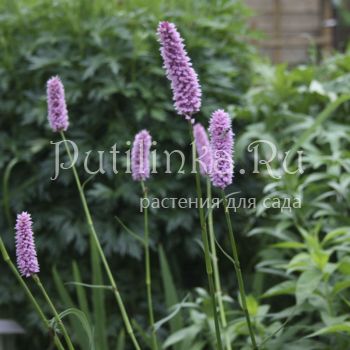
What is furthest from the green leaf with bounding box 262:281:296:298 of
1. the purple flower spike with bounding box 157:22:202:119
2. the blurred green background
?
the purple flower spike with bounding box 157:22:202:119

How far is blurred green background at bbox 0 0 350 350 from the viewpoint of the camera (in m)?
3.25

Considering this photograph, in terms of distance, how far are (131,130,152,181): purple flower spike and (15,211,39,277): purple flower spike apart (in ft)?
1.71

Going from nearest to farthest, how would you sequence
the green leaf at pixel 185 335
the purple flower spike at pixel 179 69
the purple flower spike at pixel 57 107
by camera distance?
the purple flower spike at pixel 179 69, the purple flower spike at pixel 57 107, the green leaf at pixel 185 335

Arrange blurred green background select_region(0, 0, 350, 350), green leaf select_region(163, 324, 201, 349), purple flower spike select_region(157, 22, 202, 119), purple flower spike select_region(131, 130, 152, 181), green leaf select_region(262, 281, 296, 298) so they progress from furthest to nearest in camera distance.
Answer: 1. blurred green background select_region(0, 0, 350, 350)
2. green leaf select_region(163, 324, 201, 349)
3. green leaf select_region(262, 281, 296, 298)
4. purple flower spike select_region(131, 130, 152, 181)
5. purple flower spike select_region(157, 22, 202, 119)

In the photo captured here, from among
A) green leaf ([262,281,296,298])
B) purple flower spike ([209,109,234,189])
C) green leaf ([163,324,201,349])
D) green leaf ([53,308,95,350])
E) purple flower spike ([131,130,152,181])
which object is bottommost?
green leaf ([163,324,201,349])

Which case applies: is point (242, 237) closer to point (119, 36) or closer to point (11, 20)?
point (119, 36)

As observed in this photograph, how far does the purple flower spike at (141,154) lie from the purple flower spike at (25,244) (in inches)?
20.6

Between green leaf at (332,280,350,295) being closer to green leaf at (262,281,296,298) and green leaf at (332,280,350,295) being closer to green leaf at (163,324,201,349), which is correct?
green leaf at (262,281,296,298)

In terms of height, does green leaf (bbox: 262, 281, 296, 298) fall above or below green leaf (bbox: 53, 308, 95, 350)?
below

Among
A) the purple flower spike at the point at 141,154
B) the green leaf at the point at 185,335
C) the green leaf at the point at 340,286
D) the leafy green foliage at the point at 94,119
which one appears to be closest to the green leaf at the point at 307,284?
the green leaf at the point at 340,286

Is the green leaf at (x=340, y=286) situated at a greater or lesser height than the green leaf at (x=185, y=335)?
greater

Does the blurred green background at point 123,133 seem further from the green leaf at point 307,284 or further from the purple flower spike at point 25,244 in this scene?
the purple flower spike at point 25,244

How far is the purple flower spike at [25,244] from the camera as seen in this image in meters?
1.33

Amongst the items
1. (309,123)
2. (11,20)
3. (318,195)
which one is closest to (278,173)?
(318,195)
